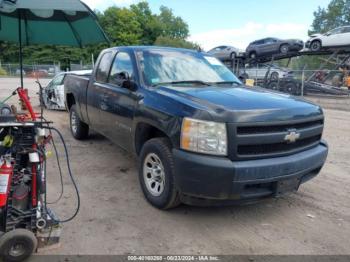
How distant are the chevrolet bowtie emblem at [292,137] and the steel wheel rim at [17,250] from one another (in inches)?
105

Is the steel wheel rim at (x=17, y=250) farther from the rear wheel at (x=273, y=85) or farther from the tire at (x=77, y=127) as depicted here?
the rear wheel at (x=273, y=85)

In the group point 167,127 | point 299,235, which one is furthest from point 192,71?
point 299,235

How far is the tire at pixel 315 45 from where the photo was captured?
2282cm

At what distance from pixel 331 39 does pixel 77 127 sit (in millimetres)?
19168

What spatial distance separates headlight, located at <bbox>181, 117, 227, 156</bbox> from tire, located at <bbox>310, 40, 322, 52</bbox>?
2167cm

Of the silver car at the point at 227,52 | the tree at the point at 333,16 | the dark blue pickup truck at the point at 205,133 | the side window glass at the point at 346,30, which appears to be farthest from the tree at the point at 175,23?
the dark blue pickup truck at the point at 205,133

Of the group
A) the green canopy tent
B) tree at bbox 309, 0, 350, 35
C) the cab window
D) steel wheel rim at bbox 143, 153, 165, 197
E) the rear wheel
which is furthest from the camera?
tree at bbox 309, 0, 350, 35

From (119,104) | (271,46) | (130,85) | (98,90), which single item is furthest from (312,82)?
(130,85)

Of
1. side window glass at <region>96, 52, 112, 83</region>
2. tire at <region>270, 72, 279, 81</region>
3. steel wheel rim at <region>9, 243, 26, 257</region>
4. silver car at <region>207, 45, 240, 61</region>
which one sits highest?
silver car at <region>207, 45, 240, 61</region>

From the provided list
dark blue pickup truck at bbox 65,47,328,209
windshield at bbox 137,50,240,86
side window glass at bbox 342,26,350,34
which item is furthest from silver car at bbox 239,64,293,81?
dark blue pickup truck at bbox 65,47,328,209

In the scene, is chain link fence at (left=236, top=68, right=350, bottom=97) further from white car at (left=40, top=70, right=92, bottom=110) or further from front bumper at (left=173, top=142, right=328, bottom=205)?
front bumper at (left=173, top=142, right=328, bottom=205)

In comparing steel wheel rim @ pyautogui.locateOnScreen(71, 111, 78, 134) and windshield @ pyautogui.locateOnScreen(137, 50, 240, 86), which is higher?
windshield @ pyautogui.locateOnScreen(137, 50, 240, 86)

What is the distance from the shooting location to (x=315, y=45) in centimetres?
2309

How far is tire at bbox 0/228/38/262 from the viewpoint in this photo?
9.93 feet
